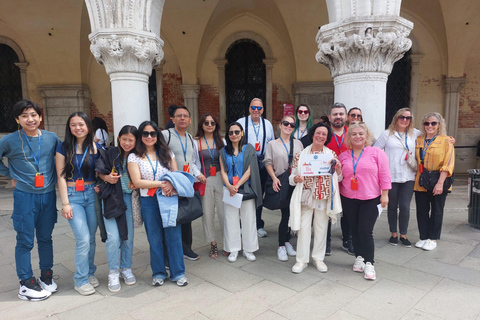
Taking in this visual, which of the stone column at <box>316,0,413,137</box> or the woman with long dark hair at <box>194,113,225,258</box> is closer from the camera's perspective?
the woman with long dark hair at <box>194,113,225,258</box>

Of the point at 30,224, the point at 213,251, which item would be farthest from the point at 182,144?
the point at 30,224

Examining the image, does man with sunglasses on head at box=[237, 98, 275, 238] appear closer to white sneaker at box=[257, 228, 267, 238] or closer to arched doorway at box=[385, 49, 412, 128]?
white sneaker at box=[257, 228, 267, 238]

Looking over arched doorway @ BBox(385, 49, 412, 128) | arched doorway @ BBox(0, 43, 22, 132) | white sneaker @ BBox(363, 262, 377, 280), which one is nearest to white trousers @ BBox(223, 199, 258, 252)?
white sneaker @ BBox(363, 262, 377, 280)

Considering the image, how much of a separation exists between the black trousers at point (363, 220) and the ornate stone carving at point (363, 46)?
246 centimetres

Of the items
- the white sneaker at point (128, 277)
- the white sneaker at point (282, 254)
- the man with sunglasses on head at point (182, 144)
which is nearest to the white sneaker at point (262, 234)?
the white sneaker at point (282, 254)

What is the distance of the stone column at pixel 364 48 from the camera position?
4.63 m

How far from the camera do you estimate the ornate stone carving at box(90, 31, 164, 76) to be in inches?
200

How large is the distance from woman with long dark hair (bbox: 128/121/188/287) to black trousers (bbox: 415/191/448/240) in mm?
3073

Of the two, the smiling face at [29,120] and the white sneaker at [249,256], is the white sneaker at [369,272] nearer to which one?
the white sneaker at [249,256]

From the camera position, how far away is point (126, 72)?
5.29 m

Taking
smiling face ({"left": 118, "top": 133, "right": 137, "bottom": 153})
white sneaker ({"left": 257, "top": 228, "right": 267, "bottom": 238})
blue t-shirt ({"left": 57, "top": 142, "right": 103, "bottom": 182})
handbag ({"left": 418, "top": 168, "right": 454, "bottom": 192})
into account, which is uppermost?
smiling face ({"left": 118, "top": 133, "right": 137, "bottom": 153})

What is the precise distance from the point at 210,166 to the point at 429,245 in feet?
9.64

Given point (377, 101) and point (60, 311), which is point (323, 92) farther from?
point (60, 311)

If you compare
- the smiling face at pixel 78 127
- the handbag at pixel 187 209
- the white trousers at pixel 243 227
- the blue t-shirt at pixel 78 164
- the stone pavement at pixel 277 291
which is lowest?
the stone pavement at pixel 277 291
